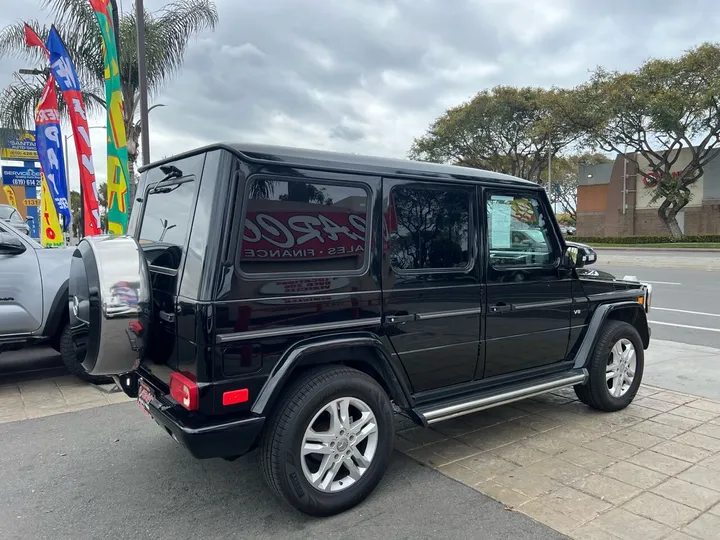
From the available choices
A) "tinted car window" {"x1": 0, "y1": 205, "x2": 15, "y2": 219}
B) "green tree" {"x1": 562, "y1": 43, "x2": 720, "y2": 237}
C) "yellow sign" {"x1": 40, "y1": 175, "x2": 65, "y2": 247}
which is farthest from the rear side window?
"green tree" {"x1": 562, "y1": 43, "x2": 720, "y2": 237}

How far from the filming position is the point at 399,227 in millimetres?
3402

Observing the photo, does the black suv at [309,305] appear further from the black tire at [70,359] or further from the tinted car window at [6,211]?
the tinted car window at [6,211]

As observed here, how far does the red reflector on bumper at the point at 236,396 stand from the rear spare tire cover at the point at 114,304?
0.72 meters

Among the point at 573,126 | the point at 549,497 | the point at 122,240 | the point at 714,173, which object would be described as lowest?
the point at 549,497

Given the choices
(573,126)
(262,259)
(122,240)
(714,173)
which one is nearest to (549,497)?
(262,259)

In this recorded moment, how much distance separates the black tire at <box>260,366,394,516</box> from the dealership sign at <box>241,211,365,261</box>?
68cm

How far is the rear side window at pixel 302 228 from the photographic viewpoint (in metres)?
2.87

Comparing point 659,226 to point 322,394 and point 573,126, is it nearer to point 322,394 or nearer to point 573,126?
point 573,126

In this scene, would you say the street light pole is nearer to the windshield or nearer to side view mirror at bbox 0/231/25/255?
the windshield

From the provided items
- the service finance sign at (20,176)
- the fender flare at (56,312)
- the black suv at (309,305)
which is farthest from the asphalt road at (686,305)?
the service finance sign at (20,176)

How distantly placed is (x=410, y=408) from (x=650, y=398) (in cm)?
295

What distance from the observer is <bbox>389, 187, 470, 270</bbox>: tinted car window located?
11.1 feet

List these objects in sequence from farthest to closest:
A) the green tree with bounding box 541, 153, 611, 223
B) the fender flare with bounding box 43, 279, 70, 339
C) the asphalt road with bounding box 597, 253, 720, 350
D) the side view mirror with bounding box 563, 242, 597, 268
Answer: the green tree with bounding box 541, 153, 611, 223 → the asphalt road with bounding box 597, 253, 720, 350 → the fender flare with bounding box 43, 279, 70, 339 → the side view mirror with bounding box 563, 242, 597, 268

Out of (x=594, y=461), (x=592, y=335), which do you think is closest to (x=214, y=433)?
(x=594, y=461)
